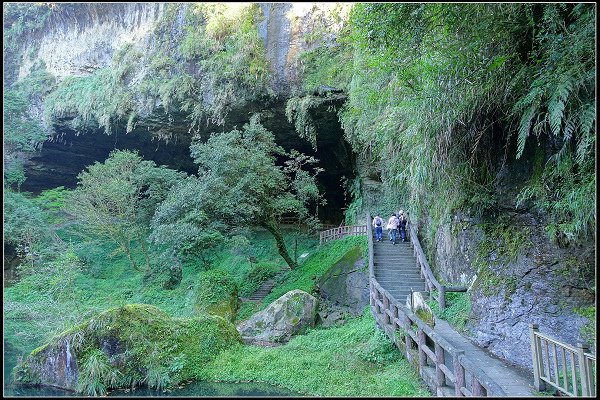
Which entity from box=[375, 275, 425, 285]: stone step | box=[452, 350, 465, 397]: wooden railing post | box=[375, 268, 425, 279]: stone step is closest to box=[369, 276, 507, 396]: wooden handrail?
box=[452, 350, 465, 397]: wooden railing post

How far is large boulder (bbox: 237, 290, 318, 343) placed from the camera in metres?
12.0

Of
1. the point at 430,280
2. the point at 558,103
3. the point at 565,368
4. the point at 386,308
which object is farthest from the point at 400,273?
the point at 558,103

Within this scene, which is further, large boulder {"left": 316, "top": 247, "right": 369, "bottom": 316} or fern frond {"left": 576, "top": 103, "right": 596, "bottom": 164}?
large boulder {"left": 316, "top": 247, "right": 369, "bottom": 316}

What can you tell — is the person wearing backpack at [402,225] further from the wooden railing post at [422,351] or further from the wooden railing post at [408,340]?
the wooden railing post at [422,351]

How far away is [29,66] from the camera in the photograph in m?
26.3

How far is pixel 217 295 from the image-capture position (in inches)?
584

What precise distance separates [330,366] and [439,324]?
273 centimetres

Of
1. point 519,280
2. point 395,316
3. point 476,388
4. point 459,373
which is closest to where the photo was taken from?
point 476,388

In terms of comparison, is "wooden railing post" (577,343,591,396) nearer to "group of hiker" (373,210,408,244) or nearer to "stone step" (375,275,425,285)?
"stone step" (375,275,425,285)

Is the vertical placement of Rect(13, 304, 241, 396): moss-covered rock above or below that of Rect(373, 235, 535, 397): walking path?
below

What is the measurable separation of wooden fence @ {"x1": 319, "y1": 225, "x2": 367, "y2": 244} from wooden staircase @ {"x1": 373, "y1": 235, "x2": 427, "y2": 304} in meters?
1.98

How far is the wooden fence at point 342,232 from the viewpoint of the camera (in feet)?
60.1

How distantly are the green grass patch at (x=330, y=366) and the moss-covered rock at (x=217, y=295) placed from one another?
4081 millimetres

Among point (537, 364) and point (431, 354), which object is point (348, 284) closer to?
point (431, 354)
